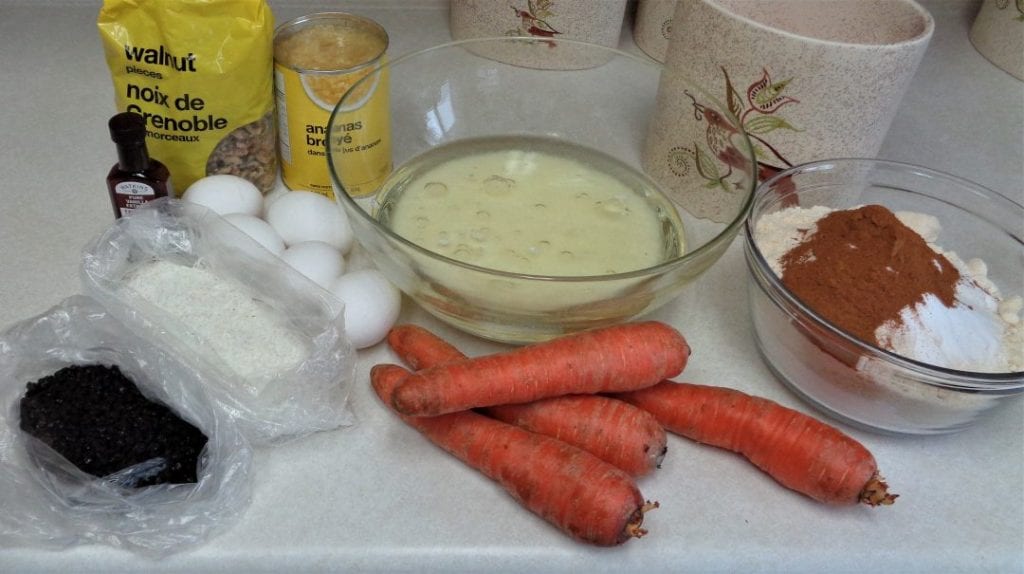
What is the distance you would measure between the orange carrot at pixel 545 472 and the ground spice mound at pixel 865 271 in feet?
0.85

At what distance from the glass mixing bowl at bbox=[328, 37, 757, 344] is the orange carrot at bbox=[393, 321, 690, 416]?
4cm

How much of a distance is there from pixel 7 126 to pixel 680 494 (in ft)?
3.17

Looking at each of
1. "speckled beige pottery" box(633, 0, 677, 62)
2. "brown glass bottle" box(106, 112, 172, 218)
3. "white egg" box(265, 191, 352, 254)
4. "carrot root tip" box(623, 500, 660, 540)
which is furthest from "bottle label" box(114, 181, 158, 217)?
"speckled beige pottery" box(633, 0, 677, 62)

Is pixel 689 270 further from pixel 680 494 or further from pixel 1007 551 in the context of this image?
pixel 1007 551

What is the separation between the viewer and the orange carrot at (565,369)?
2.49ft

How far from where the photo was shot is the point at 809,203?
0.97 metres

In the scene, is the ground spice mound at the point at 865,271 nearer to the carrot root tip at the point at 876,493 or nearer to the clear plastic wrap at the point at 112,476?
the carrot root tip at the point at 876,493

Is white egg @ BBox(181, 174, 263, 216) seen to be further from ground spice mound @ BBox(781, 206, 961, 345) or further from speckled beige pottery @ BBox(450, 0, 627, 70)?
ground spice mound @ BBox(781, 206, 961, 345)

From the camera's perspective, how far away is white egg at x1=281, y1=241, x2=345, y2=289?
85 cm

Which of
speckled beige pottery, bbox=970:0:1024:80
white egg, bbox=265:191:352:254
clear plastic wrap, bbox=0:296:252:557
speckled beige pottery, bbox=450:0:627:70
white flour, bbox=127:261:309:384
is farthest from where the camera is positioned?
speckled beige pottery, bbox=970:0:1024:80

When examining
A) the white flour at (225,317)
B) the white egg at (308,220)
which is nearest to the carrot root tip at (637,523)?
the white flour at (225,317)

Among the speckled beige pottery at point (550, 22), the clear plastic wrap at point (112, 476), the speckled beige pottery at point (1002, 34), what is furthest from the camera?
the speckled beige pottery at point (1002, 34)

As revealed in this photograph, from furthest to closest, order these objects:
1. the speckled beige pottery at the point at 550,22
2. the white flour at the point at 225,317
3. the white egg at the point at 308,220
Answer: the speckled beige pottery at the point at 550,22, the white egg at the point at 308,220, the white flour at the point at 225,317

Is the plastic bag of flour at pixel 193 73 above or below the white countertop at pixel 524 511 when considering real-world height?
above
